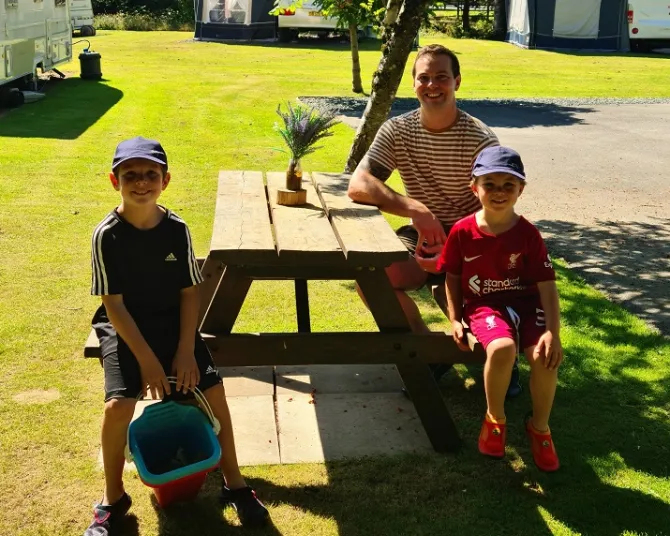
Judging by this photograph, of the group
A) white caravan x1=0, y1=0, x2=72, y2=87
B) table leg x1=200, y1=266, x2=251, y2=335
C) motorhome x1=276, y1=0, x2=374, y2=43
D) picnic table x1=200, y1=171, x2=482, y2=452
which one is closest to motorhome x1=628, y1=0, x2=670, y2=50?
motorhome x1=276, y1=0, x2=374, y2=43

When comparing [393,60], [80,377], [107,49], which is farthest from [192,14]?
[80,377]

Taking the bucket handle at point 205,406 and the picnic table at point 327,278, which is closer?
the bucket handle at point 205,406

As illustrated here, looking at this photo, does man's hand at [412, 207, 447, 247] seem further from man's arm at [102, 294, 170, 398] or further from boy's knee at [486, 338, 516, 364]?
man's arm at [102, 294, 170, 398]

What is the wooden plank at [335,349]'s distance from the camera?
3.52 m

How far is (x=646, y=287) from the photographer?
5.98 m

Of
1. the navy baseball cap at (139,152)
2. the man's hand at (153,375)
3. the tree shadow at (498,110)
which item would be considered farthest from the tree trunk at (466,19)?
the man's hand at (153,375)

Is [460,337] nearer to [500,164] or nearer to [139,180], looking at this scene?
[500,164]

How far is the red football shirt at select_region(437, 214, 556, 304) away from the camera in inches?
137

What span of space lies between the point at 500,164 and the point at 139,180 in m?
1.46

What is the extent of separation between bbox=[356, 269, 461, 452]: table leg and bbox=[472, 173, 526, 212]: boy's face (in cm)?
57

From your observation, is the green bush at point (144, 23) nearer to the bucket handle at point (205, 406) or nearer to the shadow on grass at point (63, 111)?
the shadow on grass at point (63, 111)

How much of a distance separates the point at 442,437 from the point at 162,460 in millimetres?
1214

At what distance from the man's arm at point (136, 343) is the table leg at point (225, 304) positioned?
0.51 metres

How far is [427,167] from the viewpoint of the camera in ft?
14.1
